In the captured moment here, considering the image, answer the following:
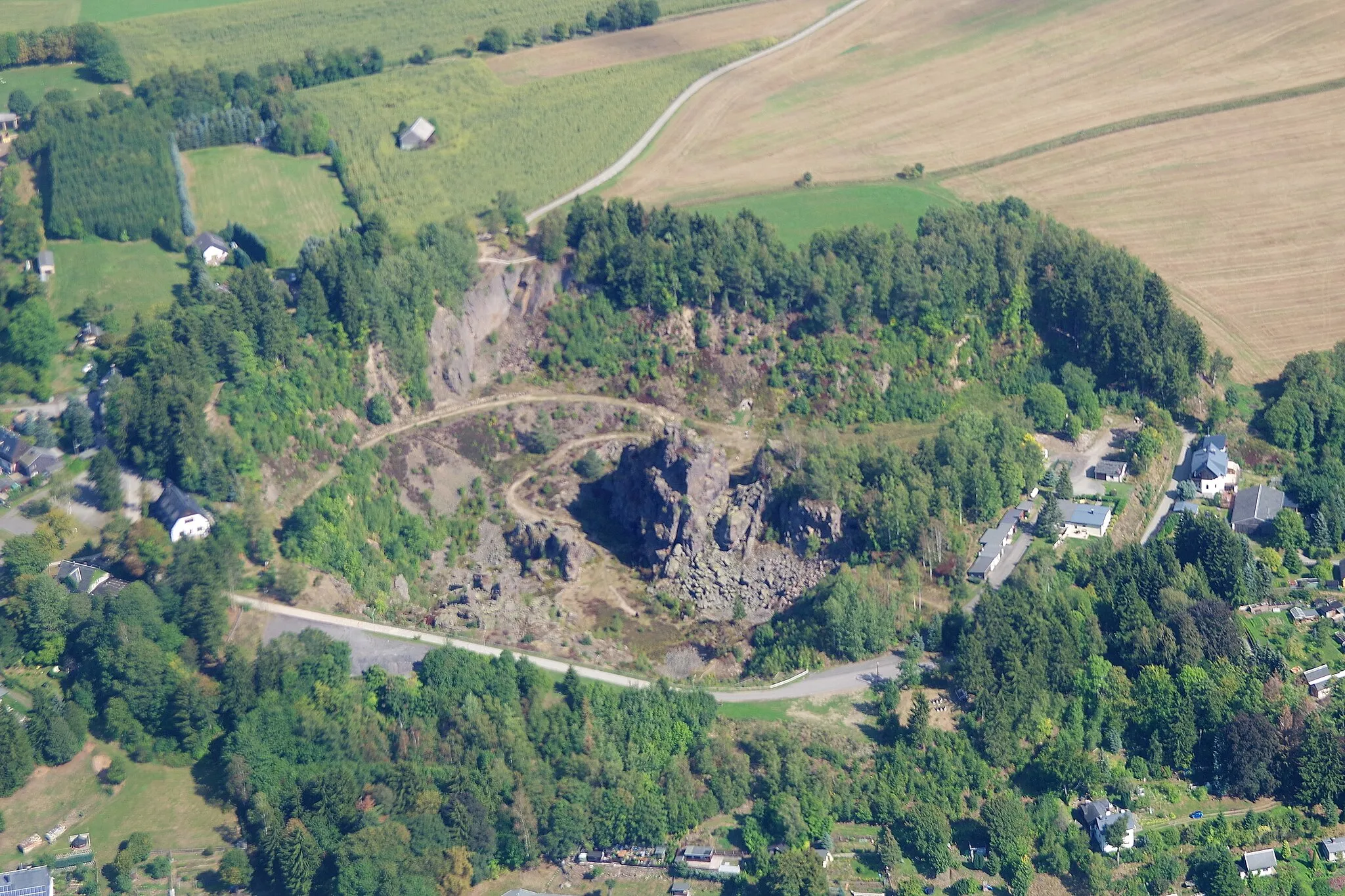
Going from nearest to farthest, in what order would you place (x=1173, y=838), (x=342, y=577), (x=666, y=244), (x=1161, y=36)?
(x=1173, y=838), (x=342, y=577), (x=666, y=244), (x=1161, y=36)

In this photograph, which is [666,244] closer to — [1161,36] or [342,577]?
[342,577]

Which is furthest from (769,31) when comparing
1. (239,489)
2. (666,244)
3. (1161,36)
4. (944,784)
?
(944,784)

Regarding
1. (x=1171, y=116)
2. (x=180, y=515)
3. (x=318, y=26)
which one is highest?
(x=318, y=26)

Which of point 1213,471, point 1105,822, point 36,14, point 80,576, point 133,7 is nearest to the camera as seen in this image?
point 1105,822

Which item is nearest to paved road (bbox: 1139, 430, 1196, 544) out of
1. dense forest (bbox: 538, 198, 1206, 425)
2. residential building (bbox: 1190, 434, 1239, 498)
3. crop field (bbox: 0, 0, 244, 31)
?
residential building (bbox: 1190, 434, 1239, 498)

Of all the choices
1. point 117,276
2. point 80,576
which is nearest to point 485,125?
point 117,276

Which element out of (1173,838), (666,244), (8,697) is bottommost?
(1173,838)

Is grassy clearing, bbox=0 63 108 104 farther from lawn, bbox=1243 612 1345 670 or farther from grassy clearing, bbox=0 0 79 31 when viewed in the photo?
lawn, bbox=1243 612 1345 670

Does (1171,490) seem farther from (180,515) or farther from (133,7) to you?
(133,7)

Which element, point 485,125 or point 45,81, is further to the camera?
point 45,81
